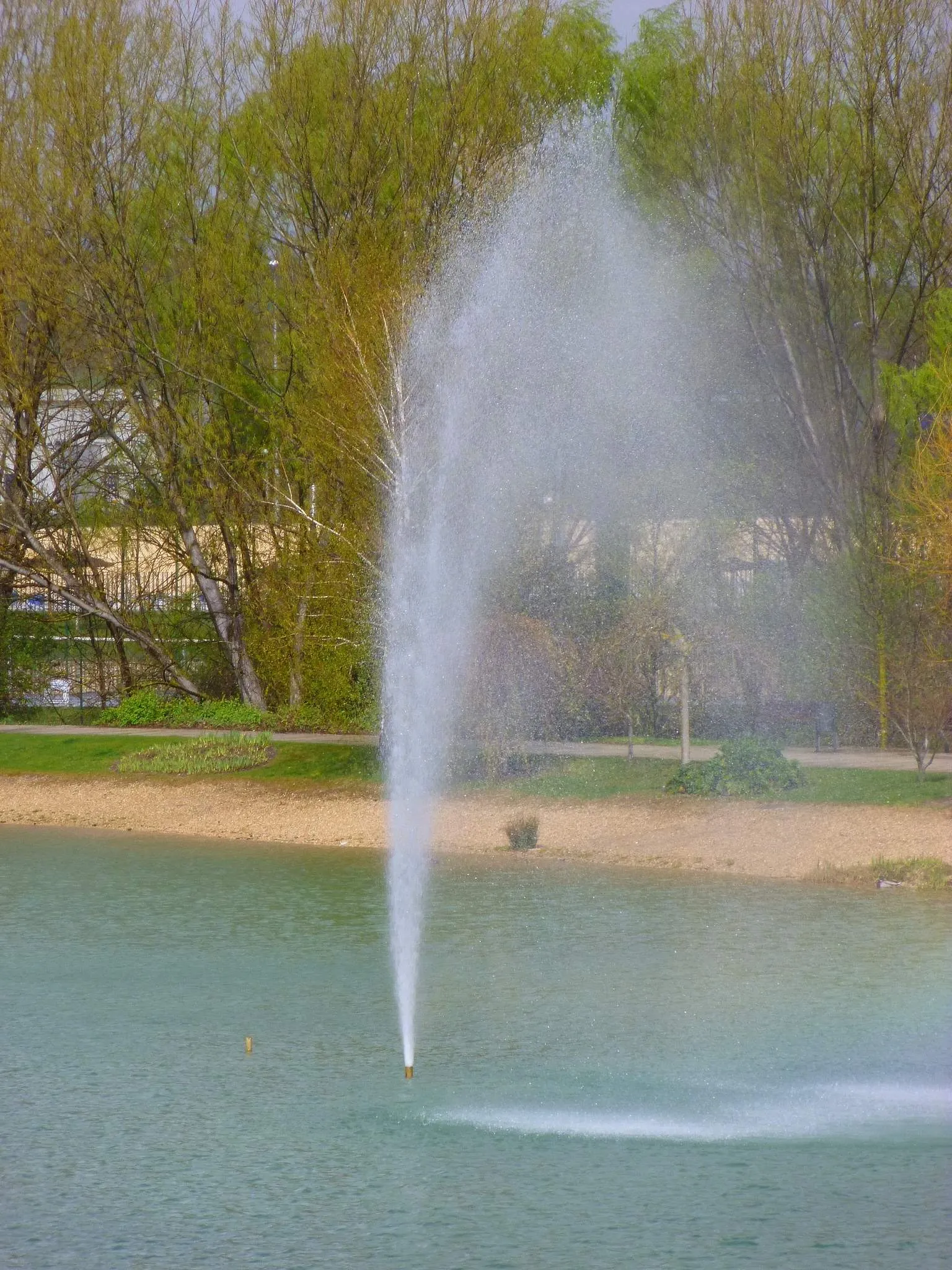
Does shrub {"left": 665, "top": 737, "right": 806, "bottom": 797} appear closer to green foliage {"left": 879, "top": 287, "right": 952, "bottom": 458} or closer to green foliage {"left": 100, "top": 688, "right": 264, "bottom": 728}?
green foliage {"left": 879, "top": 287, "right": 952, "bottom": 458}

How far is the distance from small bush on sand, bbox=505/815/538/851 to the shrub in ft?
6.67

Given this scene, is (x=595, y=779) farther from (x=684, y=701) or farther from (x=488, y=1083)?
(x=488, y=1083)

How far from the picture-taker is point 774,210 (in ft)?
93.6

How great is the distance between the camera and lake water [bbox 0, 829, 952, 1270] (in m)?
7.05

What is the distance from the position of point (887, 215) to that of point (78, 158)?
13.1 meters

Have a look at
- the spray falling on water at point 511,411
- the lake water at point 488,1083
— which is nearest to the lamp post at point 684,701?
the spray falling on water at point 511,411

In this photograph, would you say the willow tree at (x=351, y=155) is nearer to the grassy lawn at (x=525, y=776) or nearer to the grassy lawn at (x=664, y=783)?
the grassy lawn at (x=525, y=776)

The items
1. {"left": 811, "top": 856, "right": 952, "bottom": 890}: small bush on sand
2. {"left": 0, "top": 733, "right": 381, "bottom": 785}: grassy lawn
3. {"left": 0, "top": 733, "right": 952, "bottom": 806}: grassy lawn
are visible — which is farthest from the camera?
{"left": 0, "top": 733, "right": 381, "bottom": 785}: grassy lawn

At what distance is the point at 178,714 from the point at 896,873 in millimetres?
15131

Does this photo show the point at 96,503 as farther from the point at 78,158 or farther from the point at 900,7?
the point at 900,7

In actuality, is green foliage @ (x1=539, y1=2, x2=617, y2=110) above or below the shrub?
above

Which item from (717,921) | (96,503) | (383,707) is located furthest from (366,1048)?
(96,503)

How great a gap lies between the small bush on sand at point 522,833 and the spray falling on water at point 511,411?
94 centimetres

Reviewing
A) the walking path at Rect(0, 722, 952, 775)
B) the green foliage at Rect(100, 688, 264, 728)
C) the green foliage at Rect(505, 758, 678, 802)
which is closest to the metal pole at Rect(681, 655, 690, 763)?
the green foliage at Rect(505, 758, 678, 802)
